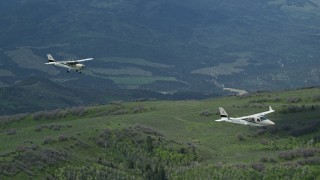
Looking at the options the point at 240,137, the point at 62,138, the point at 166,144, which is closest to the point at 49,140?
the point at 62,138

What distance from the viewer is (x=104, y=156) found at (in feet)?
422

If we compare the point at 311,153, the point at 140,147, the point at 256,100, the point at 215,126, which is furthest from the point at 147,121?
the point at 311,153

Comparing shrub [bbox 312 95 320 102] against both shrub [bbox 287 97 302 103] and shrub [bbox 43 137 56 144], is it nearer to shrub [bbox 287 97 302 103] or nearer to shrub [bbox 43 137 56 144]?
shrub [bbox 287 97 302 103]

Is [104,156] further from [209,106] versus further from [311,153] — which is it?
[209,106]

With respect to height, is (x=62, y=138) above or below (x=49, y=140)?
below

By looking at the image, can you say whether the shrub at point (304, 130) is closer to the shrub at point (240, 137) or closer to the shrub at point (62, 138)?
the shrub at point (240, 137)

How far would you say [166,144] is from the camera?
137 m

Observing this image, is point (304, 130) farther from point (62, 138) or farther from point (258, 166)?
point (62, 138)

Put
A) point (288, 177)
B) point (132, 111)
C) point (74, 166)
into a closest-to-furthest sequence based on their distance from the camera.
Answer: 1. point (288, 177)
2. point (74, 166)
3. point (132, 111)

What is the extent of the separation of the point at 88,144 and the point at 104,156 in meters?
5.84

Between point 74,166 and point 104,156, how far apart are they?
1261 centimetres

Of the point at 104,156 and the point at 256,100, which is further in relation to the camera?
the point at 256,100

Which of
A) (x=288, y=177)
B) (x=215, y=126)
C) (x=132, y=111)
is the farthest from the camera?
(x=132, y=111)

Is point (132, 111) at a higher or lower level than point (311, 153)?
lower
